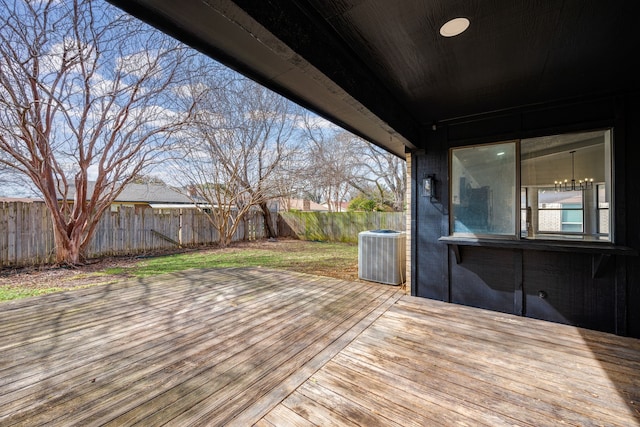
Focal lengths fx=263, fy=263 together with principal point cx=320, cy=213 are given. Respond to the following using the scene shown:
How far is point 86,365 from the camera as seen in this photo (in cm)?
206

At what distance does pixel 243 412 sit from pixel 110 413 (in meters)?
0.80

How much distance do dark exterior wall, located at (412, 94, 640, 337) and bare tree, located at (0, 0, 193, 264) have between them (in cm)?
590

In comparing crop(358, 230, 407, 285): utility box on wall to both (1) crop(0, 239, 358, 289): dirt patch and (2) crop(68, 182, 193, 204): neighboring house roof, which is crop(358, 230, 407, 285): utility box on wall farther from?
(2) crop(68, 182, 193, 204): neighboring house roof

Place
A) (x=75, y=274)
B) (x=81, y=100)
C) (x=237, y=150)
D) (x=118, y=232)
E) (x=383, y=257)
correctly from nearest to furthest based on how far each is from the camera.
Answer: (x=383, y=257), (x=75, y=274), (x=81, y=100), (x=118, y=232), (x=237, y=150)

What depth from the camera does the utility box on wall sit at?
14.7ft

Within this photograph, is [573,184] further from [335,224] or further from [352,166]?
[352,166]

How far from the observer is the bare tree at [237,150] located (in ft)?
26.7

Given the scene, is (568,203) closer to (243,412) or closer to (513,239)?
(513,239)

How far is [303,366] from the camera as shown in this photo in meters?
2.06

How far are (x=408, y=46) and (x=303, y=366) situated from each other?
258 cm

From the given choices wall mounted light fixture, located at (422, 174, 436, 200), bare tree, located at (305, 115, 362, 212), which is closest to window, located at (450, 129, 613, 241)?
wall mounted light fixture, located at (422, 174, 436, 200)

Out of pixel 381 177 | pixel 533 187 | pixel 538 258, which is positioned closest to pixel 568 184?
pixel 533 187

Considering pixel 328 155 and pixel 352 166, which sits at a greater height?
pixel 328 155

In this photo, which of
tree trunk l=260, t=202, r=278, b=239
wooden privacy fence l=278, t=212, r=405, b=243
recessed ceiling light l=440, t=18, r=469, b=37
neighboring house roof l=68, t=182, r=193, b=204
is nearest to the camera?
recessed ceiling light l=440, t=18, r=469, b=37
